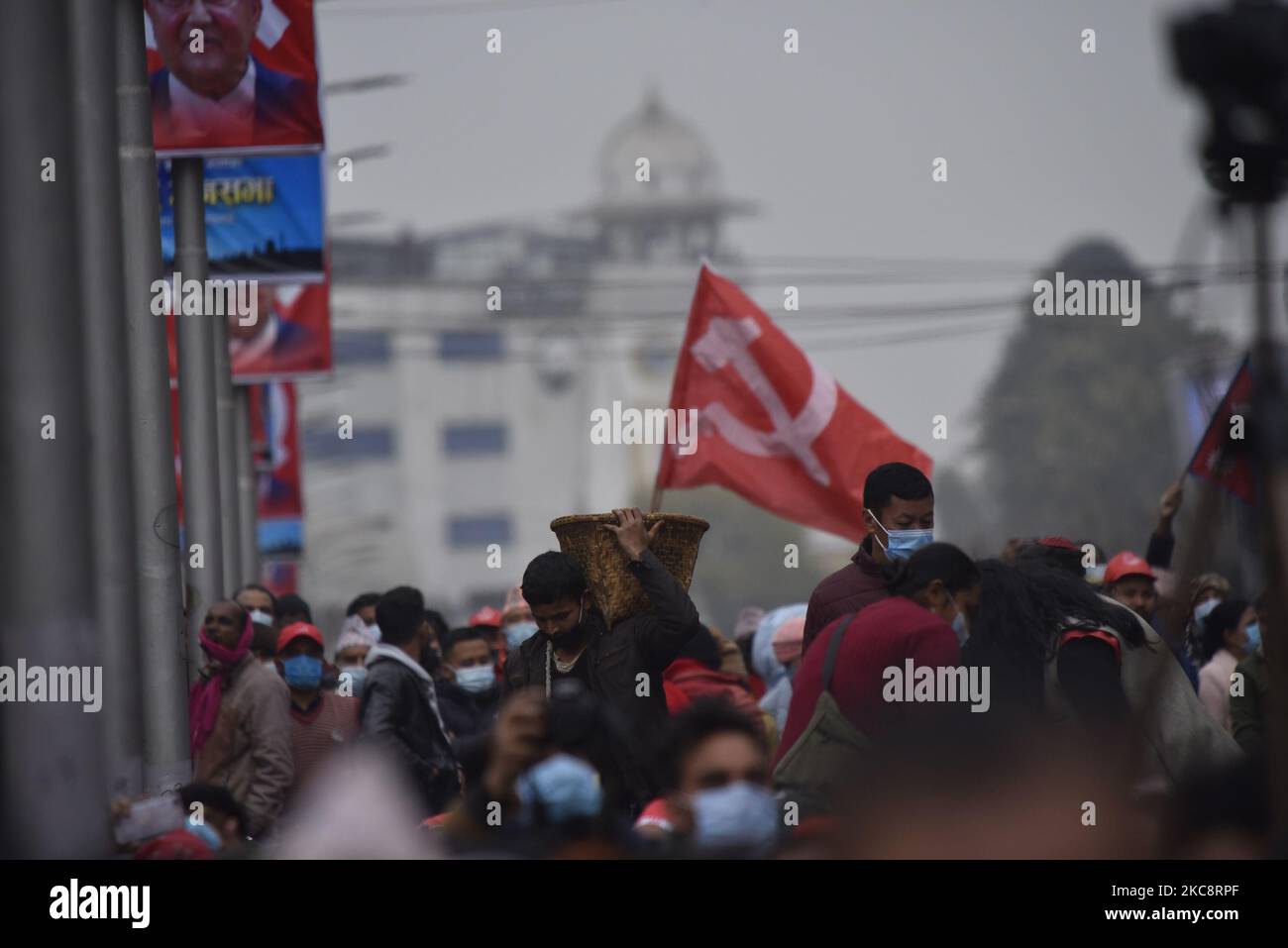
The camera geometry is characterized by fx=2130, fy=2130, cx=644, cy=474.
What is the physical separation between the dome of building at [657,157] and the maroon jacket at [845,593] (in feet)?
460

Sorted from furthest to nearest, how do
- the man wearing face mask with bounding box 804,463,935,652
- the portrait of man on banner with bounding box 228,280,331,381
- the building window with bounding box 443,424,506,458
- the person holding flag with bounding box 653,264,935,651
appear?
1. the building window with bounding box 443,424,506,458
2. the portrait of man on banner with bounding box 228,280,331,381
3. the person holding flag with bounding box 653,264,935,651
4. the man wearing face mask with bounding box 804,463,935,652

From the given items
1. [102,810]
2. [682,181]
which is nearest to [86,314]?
[102,810]

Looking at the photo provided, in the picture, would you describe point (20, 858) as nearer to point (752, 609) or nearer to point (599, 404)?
point (752, 609)

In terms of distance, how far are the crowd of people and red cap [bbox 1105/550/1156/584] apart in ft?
0.06

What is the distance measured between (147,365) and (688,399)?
3.34 m

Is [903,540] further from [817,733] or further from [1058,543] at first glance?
[817,733]

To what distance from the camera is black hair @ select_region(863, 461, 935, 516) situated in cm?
718

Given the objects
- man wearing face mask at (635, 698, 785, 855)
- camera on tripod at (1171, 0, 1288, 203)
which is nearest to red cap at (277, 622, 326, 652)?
man wearing face mask at (635, 698, 785, 855)

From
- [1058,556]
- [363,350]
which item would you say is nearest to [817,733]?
[1058,556]

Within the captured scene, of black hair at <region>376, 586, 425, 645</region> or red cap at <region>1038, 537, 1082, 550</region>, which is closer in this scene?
red cap at <region>1038, 537, 1082, 550</region>


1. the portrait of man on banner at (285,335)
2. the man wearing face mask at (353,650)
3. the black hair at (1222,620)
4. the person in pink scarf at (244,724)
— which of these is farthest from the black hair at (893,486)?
the portrait of man on banner at (285,335)

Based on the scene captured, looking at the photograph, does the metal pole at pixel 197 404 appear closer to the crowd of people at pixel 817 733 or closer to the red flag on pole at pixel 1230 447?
the crowd of people at pixel 817 733

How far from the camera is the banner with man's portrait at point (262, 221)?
14656mm

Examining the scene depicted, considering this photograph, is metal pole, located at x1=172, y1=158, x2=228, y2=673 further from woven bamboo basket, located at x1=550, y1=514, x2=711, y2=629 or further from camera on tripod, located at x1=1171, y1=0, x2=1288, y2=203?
camera on tripod, located at x1=1171, y1=0, x2=1288, y2=203
